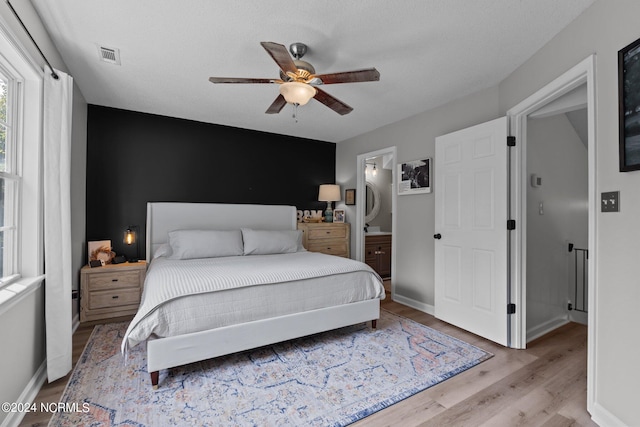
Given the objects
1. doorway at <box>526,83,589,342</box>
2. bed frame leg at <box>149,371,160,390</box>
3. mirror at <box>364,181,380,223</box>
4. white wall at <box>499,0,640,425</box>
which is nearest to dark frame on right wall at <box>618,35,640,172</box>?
white wall at <box>499,0,640,425</box>

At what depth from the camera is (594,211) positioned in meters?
1.71

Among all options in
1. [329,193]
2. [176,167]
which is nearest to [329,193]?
[329,193]

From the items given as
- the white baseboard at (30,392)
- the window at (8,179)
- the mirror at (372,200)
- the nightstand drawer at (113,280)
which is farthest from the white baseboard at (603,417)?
the mirror at (372,200)

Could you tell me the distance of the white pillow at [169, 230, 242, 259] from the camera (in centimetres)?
329

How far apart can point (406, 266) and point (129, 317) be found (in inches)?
129

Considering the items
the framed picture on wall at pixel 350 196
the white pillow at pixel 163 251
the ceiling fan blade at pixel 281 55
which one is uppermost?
the ceiling fan blade at pixel 281 55

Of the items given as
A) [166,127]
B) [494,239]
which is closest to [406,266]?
[494,239]

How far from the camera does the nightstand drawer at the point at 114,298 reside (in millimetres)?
3045

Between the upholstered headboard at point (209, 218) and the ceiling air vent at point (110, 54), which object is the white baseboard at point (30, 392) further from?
the ceiling air vent at point (110, 54)

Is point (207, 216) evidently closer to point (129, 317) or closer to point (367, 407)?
point (129, 317)

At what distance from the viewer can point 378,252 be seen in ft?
17.0

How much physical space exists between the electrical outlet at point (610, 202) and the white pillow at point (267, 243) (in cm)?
294

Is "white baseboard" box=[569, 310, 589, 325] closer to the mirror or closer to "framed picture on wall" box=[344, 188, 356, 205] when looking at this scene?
"framed picture on wall" box=[344, 188, 356, 205]

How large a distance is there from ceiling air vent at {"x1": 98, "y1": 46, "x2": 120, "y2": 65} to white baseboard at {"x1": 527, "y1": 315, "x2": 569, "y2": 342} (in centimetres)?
426
